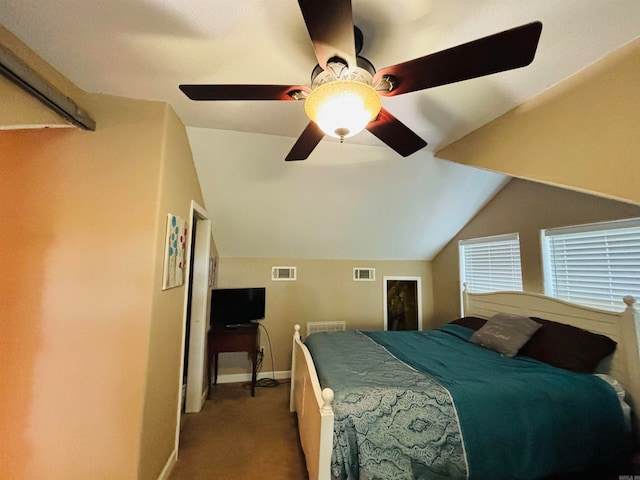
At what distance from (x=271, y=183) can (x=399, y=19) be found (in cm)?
204

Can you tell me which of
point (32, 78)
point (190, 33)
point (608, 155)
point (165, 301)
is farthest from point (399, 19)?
point (165, 301)

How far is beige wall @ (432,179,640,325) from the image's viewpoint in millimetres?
2367

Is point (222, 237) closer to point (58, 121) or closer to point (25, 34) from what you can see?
point (58, 121)

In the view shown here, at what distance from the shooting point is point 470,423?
1.64 meters

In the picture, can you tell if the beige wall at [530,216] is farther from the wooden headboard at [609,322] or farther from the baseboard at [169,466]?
the baseboard at [169,466]

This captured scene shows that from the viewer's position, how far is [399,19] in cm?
126

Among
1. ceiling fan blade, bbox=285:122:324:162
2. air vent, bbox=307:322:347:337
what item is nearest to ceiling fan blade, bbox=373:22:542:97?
→ ceiling fan blade, bbox=285:122:324:162

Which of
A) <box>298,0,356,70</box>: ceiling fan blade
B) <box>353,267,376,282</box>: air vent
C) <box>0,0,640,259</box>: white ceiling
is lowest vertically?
<box>353,267,376,282</box>: air vent

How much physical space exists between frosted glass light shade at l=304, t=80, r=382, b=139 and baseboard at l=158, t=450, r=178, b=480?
256cm

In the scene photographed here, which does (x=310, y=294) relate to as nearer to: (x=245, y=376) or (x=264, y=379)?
(x=264, y=379)

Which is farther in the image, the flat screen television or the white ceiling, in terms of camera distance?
the flat screen television

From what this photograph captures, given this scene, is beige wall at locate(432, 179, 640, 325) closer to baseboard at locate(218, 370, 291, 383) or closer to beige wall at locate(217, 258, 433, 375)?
beige wall at locate(217, 258, 433, 375)

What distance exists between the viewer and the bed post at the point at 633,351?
1.87 m

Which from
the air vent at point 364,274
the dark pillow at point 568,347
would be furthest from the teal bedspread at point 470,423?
the air vent at point 364,274
